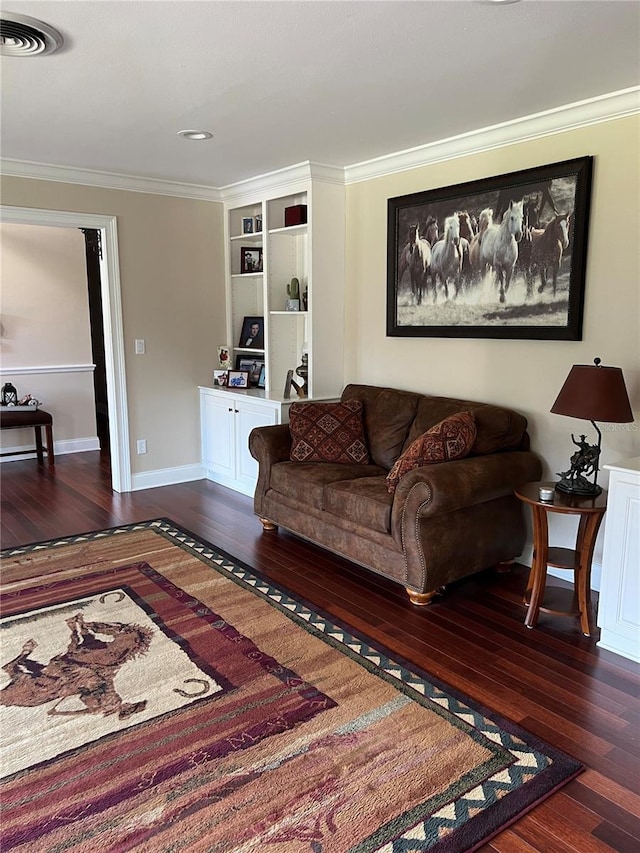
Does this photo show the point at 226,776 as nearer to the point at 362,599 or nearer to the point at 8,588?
the point at 362,599

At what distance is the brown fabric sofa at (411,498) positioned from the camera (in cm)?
307

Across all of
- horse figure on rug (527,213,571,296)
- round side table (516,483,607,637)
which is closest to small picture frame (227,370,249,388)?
horse figure on rug (527,213,571,296)

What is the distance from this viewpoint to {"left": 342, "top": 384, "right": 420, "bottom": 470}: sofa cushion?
402 centimetres

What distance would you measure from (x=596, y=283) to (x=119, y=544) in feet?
10.3

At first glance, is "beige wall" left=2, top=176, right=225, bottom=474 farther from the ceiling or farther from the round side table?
the round side table

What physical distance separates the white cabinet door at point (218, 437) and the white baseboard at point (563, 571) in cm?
246

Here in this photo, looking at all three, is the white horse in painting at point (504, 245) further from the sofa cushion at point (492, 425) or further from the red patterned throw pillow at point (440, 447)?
the red patterned throw pillow at point (440, 447)

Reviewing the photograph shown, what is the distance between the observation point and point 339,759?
6.72 feet

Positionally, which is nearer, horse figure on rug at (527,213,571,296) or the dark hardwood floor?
the dark hardwood floor

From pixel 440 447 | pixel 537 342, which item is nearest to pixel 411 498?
pixel 440 447

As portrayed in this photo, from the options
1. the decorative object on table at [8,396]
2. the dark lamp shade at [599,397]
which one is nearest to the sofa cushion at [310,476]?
the dark lamp shade at [599,397]

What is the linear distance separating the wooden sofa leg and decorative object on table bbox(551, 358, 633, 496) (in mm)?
817

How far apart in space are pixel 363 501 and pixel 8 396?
173 inches

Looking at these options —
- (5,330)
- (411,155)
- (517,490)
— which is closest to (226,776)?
(517,490)
